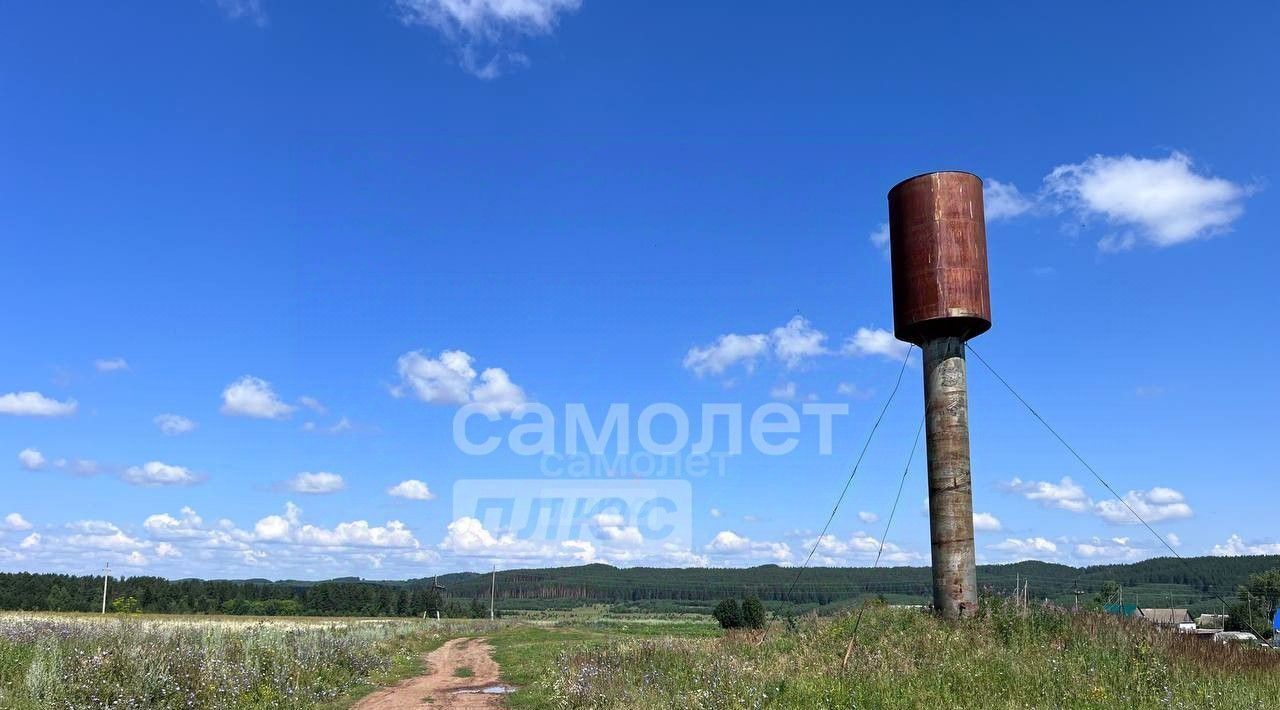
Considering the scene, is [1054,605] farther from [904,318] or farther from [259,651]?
[259,651]

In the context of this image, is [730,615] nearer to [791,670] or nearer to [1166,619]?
[1166,619]

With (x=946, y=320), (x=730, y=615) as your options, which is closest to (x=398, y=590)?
(x=730, y=615)

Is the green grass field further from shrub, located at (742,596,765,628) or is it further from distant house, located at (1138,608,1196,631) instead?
shrub, located at (742,596,765,628)

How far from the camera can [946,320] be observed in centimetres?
1636

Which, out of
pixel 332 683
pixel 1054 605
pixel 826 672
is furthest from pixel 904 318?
pixel 332 683

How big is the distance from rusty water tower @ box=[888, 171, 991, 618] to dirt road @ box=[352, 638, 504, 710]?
8.95 metres

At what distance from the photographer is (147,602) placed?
10281 centimetres

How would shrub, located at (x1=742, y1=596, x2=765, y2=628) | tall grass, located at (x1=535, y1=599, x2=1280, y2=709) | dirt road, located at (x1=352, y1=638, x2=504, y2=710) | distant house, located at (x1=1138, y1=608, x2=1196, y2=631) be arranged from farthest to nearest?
shrub, located at (x1=742, y1=596, x2=765, y2=628) → dirt road, located at (x1=352, y1=638, x2=504, y2=710) → distant house, located at (x1=1138, y1=608, x2=1196, y2=631) → tall grass, located at (x1=535, y1=599, x2=1280, y2=709)

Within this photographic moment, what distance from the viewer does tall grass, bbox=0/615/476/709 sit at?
13023 mm

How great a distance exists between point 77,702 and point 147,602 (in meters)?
107

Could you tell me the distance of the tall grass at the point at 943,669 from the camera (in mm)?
10227

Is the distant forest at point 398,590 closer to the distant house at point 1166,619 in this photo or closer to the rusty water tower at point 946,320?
the distant house at point 1166,619

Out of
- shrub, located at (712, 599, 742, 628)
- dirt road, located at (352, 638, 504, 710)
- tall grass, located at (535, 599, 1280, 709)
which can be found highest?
tall grass, located at (535, 599, 1280, 709)

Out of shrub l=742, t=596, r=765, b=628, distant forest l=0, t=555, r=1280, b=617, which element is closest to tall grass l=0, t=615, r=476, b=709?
shrub l=742, t=596, r=765, b=628
